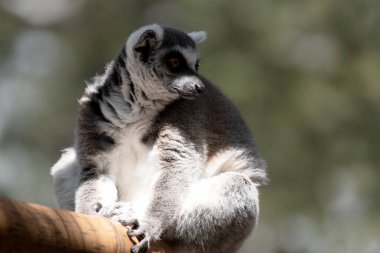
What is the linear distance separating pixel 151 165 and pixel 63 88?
40.8 feet

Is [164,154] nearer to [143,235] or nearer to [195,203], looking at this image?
[195,203]

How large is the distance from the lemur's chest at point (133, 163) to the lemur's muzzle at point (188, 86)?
32cm

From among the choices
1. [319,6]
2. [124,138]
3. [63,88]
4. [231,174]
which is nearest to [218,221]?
[231,174]

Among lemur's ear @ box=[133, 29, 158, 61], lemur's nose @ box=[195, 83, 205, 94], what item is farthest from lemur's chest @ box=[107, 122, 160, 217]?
lemur's ear @ box=[133, 29, 158, 61]

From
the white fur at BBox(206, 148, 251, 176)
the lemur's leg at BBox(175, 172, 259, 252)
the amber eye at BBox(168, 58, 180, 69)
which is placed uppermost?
the amber eye at BBox(168, 58, 180, 69)

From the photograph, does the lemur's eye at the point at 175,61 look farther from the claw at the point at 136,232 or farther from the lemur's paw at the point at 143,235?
the claw at the point at 136,232

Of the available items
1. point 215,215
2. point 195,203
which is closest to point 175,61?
point 195,203

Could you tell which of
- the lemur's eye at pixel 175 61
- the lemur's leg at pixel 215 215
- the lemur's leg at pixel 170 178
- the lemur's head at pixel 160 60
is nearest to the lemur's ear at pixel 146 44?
the lemur's head at pixel 160 60

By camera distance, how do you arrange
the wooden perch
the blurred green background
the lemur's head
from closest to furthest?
the wooden perch
the lemur's head
the blurred green background

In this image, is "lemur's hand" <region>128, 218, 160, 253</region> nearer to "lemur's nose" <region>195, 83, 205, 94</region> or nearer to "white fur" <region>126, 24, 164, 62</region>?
"lemur's nose" <region>195, 83, 205, 94</region>

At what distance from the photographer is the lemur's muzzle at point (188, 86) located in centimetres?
718

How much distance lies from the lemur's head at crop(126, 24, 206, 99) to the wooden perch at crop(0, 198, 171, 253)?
1.71 metres

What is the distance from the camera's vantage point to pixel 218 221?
700cm

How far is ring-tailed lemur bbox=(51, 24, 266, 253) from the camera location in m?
6.97
